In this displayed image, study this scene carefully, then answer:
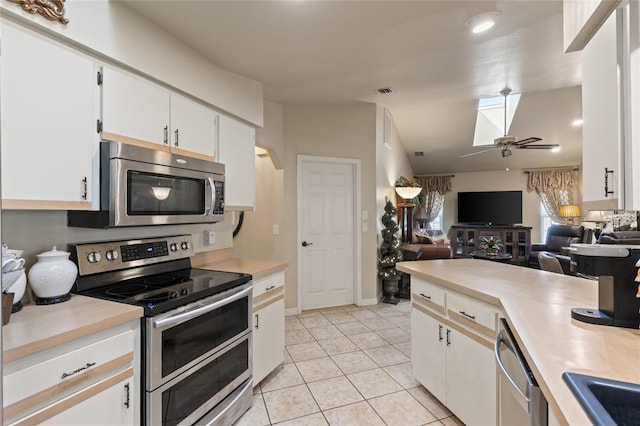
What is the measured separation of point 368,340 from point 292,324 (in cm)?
96

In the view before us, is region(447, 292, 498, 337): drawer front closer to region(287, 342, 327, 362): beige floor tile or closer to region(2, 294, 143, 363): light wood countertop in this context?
region(287, 342, 327, 362): beige floor tile

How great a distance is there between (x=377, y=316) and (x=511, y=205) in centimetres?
629

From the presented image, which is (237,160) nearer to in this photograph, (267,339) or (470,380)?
(267,339)

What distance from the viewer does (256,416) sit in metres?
2.10

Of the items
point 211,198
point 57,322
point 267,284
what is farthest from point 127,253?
point 267,284

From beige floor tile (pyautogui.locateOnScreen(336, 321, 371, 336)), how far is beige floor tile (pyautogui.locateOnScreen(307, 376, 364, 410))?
0.98m

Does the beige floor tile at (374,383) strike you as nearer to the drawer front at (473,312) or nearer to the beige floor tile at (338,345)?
the beige floor tile at (338,345)

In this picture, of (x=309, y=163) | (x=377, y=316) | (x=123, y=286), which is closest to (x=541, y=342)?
(x=123, y=286)

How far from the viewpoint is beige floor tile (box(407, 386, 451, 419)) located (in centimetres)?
212

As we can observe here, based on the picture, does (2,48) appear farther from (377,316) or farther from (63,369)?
(377,316)

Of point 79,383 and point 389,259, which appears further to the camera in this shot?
point 389,259

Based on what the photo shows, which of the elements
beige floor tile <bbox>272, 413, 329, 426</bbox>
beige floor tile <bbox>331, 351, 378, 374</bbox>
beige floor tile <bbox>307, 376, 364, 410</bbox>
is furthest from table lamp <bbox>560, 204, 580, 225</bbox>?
beige floor tile <bbox>272, 413, 329, 426</bbox>

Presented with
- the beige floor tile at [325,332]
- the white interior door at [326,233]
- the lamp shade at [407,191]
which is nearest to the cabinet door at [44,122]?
the beige floor tile at [325,332]

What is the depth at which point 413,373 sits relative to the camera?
2.44m
